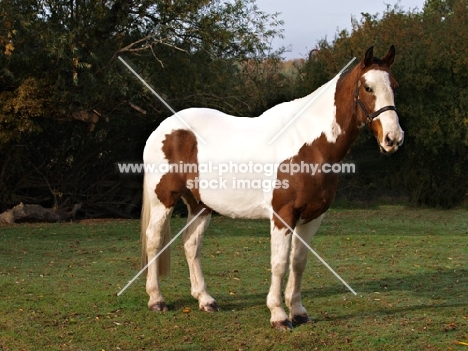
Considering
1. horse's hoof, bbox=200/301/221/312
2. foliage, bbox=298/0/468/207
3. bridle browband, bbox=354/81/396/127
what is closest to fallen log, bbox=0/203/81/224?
foliage, bbox=298/0/468/207

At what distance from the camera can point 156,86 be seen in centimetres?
1455

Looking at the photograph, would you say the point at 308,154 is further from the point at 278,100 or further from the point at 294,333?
the point at 278,100

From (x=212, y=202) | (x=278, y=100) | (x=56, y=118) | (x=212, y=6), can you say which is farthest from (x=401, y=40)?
(x=212, y=202)

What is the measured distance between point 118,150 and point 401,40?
829 cm

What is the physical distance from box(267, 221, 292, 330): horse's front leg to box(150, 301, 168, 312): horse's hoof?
44.1 inches

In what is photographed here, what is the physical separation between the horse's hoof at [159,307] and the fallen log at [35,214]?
9108 mm

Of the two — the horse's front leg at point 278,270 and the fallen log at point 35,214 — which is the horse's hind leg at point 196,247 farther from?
the fallen log at point 35,214

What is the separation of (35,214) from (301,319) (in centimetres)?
1032

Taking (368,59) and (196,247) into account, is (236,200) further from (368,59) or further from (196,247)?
(368,59)

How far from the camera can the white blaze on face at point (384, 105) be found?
5.17m

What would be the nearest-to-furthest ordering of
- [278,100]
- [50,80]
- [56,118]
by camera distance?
1. [50,80]
2. [56,118]
3. [278,100]

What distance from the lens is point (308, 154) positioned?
5660 millimetres

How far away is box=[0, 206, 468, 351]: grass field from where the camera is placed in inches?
211

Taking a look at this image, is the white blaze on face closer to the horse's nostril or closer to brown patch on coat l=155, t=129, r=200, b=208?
the horse's nostril
